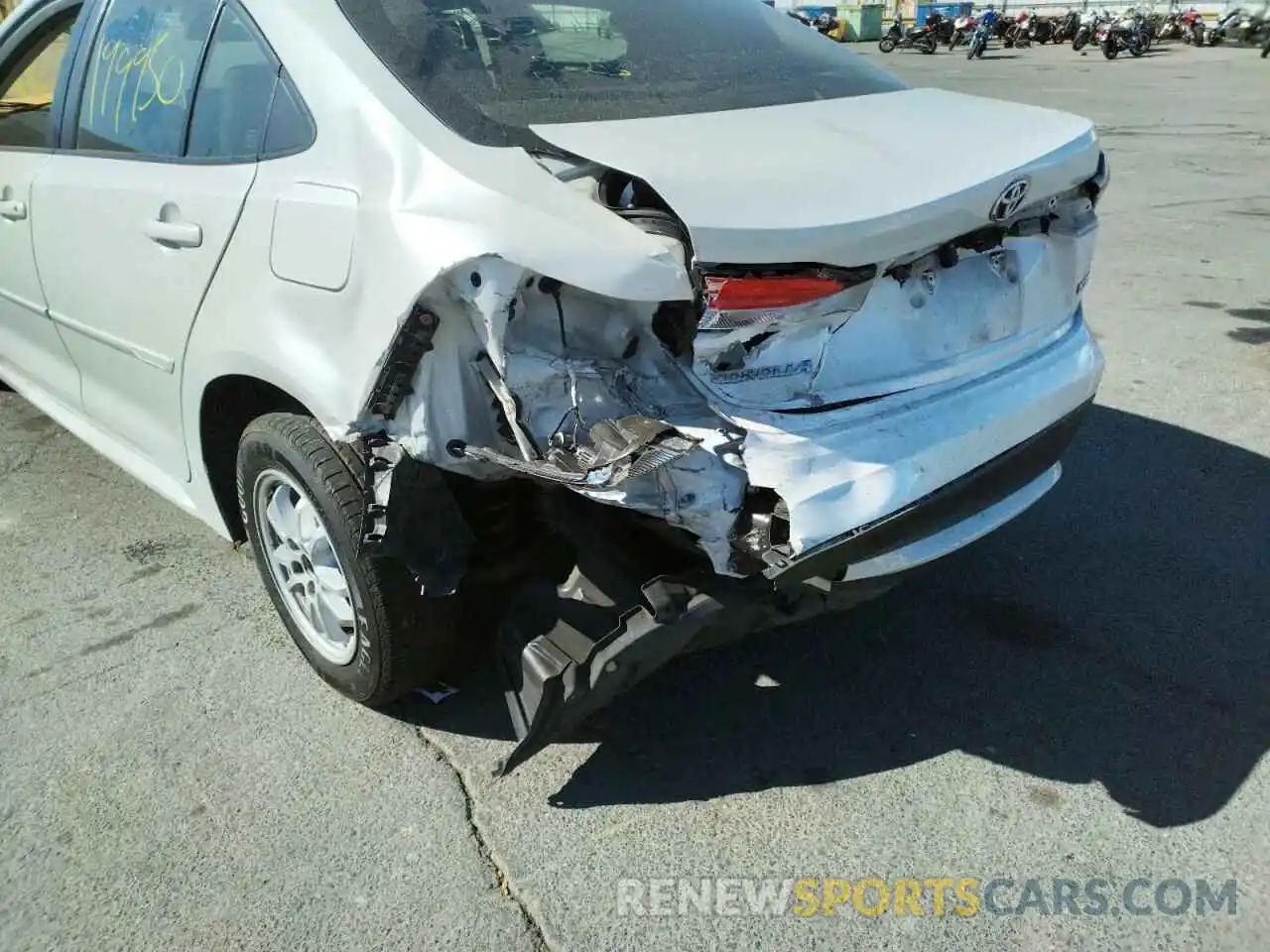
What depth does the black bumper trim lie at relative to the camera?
6.60ft

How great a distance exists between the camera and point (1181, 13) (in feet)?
105

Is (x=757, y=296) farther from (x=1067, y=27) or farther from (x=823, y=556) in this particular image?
(x=1067, y=27)

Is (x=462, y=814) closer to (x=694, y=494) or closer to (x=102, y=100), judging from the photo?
(x=694, y=494)

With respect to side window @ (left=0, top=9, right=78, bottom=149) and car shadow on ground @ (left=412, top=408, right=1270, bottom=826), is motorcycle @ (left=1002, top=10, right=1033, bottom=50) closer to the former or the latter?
car shadow on ground @ (left=412, top=408, right=1270, bottom=826)

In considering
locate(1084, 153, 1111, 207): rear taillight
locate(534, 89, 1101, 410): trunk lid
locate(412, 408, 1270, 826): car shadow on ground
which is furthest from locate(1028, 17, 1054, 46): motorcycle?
locate(534, 89, 1101, 410): trunk lid

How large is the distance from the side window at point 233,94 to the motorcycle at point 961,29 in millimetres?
34329

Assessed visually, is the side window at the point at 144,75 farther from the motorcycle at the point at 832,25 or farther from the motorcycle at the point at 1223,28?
the motorcycle at the point at 832,25

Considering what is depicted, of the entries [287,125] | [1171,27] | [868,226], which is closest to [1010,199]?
[868,226]

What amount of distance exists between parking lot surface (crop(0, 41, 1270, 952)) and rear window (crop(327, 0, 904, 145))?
544mm

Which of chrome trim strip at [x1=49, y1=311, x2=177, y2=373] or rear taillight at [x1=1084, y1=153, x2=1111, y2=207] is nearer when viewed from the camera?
rear taillight at [x1=1084, y1=153, x2=1111, y2=207]

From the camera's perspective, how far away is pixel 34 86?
154 inches

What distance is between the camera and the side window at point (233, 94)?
2570 millimetres

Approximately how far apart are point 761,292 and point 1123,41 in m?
31.6

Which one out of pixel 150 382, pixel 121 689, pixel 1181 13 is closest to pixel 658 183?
pixel 150 382
